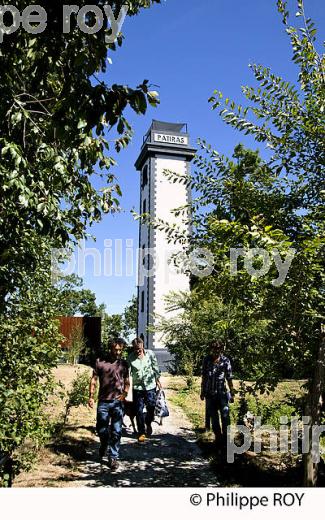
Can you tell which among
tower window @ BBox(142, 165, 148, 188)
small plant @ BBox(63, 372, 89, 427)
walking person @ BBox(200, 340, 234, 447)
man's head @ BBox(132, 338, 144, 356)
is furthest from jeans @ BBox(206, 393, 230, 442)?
tower window @ BBox(142, 165, 148, 188)

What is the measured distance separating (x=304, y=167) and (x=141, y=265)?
24803mm

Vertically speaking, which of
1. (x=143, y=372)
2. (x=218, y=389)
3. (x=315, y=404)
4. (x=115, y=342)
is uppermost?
(x=115, y=342)

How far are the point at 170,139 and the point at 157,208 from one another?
18.5 feet

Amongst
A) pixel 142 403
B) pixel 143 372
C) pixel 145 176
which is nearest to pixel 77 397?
pixel 142 403

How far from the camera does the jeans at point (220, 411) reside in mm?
6679

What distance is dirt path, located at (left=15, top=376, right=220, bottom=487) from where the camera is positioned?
203 inches

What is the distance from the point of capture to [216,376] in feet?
22.6

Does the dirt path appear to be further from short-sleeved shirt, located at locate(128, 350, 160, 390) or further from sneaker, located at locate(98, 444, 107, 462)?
short-sleeved shirt, located at locate(128, 350, 160, 390)

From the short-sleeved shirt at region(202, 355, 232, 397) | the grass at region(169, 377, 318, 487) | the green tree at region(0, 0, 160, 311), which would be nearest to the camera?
the green tree at region(0, 0, 160, 311)

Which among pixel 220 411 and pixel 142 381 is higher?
pixel 142 381

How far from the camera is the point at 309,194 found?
179 inches

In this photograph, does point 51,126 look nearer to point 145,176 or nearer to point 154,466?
point 154,466

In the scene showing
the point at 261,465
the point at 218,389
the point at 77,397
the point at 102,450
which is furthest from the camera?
the point at 77,397

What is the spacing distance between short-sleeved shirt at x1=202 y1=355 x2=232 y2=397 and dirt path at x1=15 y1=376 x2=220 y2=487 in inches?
39.3
